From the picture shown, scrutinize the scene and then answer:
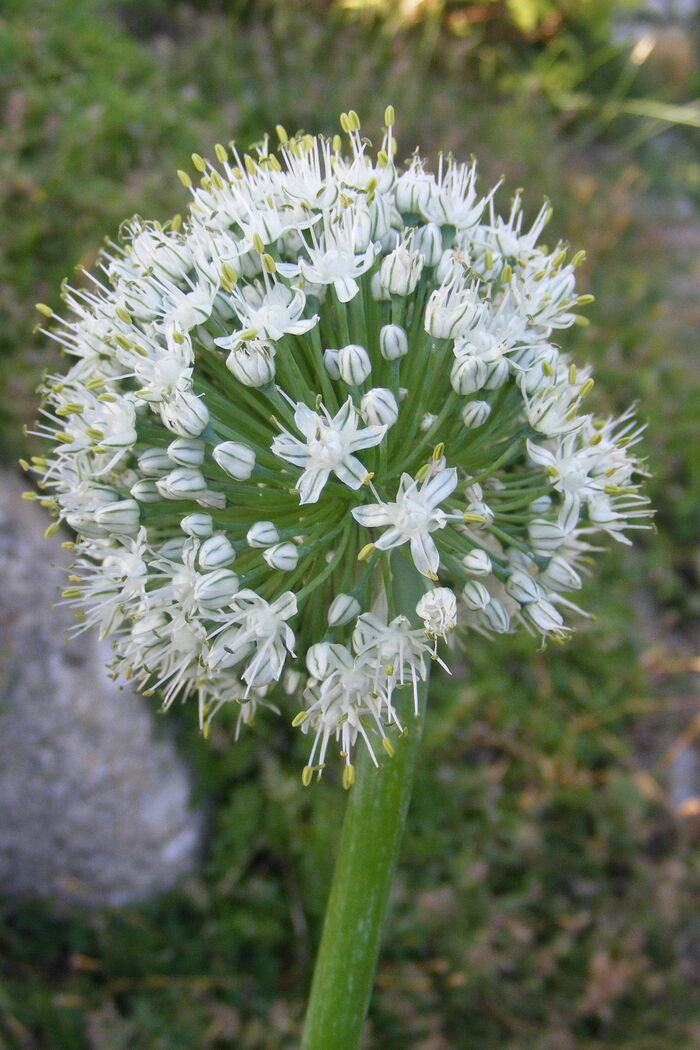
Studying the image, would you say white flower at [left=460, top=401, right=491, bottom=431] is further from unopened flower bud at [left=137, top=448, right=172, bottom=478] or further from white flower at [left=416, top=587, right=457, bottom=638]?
unopened flower bud at [left=137, top=448, right=172, bottom=478]

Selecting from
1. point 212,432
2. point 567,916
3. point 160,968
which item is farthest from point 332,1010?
point 567,916

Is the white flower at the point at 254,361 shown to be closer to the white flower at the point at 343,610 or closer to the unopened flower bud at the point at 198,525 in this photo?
the unopened flower bud at the point at 198,525

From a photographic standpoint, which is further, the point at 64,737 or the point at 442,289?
the point at 64,737

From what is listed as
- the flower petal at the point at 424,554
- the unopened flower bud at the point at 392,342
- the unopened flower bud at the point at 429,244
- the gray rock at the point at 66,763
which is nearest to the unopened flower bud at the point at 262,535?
the flower petal at the point at 424,554

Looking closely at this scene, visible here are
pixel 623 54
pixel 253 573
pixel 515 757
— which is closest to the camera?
pixel 253 573

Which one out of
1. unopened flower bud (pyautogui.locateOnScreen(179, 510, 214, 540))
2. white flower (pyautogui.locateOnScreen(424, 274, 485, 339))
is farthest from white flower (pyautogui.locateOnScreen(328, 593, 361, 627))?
white flower (pyautogui.locateOnScreen(424, 274, 485, 339))

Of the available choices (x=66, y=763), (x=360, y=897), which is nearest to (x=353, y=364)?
(x=360, y=897)

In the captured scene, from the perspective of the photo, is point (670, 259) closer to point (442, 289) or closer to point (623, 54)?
point (623, 54)

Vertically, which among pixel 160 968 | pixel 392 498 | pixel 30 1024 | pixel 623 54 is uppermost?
pixel 623 54
